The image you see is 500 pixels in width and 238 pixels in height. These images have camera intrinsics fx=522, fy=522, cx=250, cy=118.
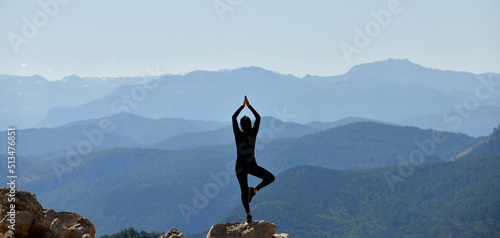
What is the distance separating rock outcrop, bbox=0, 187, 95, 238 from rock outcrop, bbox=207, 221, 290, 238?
Answer: 5057 millimetres

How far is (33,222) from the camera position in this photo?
21500 mm

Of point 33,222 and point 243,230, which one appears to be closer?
point 243,230

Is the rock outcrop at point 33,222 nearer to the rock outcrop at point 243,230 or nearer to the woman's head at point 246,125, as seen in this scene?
the rock outcrop at point 243,230

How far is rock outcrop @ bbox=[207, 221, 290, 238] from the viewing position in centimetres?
2105

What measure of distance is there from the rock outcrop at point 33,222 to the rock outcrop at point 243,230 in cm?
506

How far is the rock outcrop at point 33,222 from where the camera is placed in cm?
2058

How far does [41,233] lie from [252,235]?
8.77 m

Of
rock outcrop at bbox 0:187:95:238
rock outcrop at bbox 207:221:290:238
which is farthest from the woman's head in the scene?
rock outcrop at bbox 0:187:95:238

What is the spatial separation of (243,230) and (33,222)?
866cm

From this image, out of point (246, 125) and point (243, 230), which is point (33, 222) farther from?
point (246, 125)

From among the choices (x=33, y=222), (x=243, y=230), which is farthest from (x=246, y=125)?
(x=33, y=222)

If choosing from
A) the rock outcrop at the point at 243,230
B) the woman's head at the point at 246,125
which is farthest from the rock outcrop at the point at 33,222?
the woman's head at the point at 246,125

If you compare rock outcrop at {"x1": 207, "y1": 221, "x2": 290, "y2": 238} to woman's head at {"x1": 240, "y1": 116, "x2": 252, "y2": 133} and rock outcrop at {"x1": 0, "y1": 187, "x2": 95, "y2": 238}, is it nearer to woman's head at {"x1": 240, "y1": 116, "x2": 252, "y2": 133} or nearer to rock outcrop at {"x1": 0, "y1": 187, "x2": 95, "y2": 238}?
woman's head at {"x1": 240, "y1": 116, "x2": 252, "y2": 133}

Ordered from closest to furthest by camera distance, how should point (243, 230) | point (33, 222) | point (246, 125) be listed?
point (243, 230) → point (33, 222) → point (246, 125)
